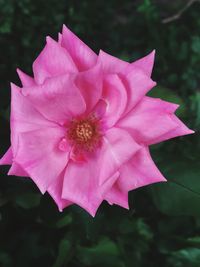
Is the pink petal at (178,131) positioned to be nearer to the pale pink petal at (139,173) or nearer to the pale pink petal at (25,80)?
the pale pink petal at (139,173)

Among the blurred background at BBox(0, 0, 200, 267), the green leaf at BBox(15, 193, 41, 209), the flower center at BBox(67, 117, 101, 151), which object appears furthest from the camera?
the green leaf at BBox(15, 193, 41, 209)

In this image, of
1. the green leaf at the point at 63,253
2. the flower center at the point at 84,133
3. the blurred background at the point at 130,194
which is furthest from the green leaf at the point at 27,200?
the flower center at the point at 84,133

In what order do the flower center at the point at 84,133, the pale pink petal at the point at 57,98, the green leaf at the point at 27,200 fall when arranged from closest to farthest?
1. the pale pink petal at the point at 57,98
2. the flower center at the point at 84,133
3. the green leaf at the point at 27,200

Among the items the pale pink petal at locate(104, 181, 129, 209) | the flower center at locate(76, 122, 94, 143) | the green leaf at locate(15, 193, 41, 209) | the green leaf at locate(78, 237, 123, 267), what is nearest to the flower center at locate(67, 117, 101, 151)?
the flower center at locate(76, 122, 94, 143)

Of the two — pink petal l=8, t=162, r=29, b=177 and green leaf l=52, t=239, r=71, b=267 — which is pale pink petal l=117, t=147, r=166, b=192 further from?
green leaf l=52, t=239, r=71, b=267

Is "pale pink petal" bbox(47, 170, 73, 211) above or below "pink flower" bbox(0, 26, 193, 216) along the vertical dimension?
below

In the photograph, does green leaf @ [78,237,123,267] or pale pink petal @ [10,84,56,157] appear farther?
green leaf @ [78,237,123,267]

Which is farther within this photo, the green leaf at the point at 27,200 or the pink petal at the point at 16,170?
the green leaf at the point at 27,200
